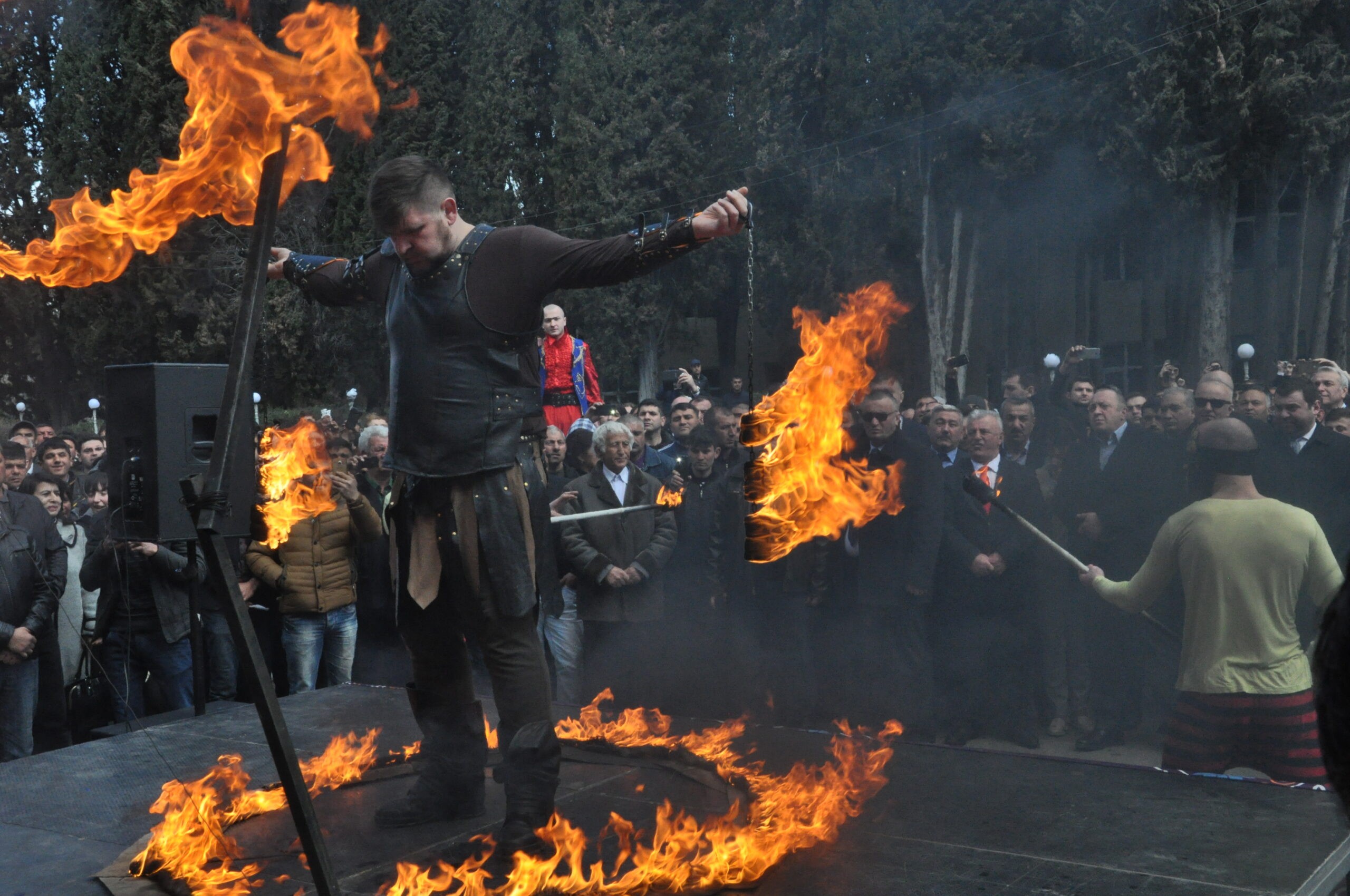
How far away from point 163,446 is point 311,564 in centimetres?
214

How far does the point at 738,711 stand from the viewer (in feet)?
23.1

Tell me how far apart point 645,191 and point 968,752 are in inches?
866

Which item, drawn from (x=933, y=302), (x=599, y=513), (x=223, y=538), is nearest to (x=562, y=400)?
(x=599, y=513)

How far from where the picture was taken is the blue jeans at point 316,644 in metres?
7.37

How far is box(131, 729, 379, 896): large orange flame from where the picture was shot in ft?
12.6

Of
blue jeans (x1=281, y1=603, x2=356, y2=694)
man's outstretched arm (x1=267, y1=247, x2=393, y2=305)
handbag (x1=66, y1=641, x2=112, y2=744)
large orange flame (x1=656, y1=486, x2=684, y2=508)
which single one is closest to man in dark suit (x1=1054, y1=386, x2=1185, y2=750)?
large orange flame (x1=656, y1=486, x2=684, y2=508)

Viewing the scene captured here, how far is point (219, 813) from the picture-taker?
4461 mm

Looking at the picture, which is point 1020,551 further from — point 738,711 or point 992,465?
point 738,711

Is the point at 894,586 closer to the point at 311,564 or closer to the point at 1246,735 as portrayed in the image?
the point at 1246,735

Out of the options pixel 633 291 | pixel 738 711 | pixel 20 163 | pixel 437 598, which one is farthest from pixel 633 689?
pixel 20 163

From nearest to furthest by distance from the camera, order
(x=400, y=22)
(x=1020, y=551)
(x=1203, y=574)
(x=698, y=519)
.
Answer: (x=1203, y=574), (x=1020, y=551), (x=698, y=519), (x=400, y=22)

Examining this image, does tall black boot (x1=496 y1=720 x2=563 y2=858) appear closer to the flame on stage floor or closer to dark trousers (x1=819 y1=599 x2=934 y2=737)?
the flame on stage floor

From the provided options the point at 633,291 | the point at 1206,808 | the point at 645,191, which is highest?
the point at 645,191

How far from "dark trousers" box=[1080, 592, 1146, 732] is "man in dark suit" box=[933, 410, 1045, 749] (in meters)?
0.41
